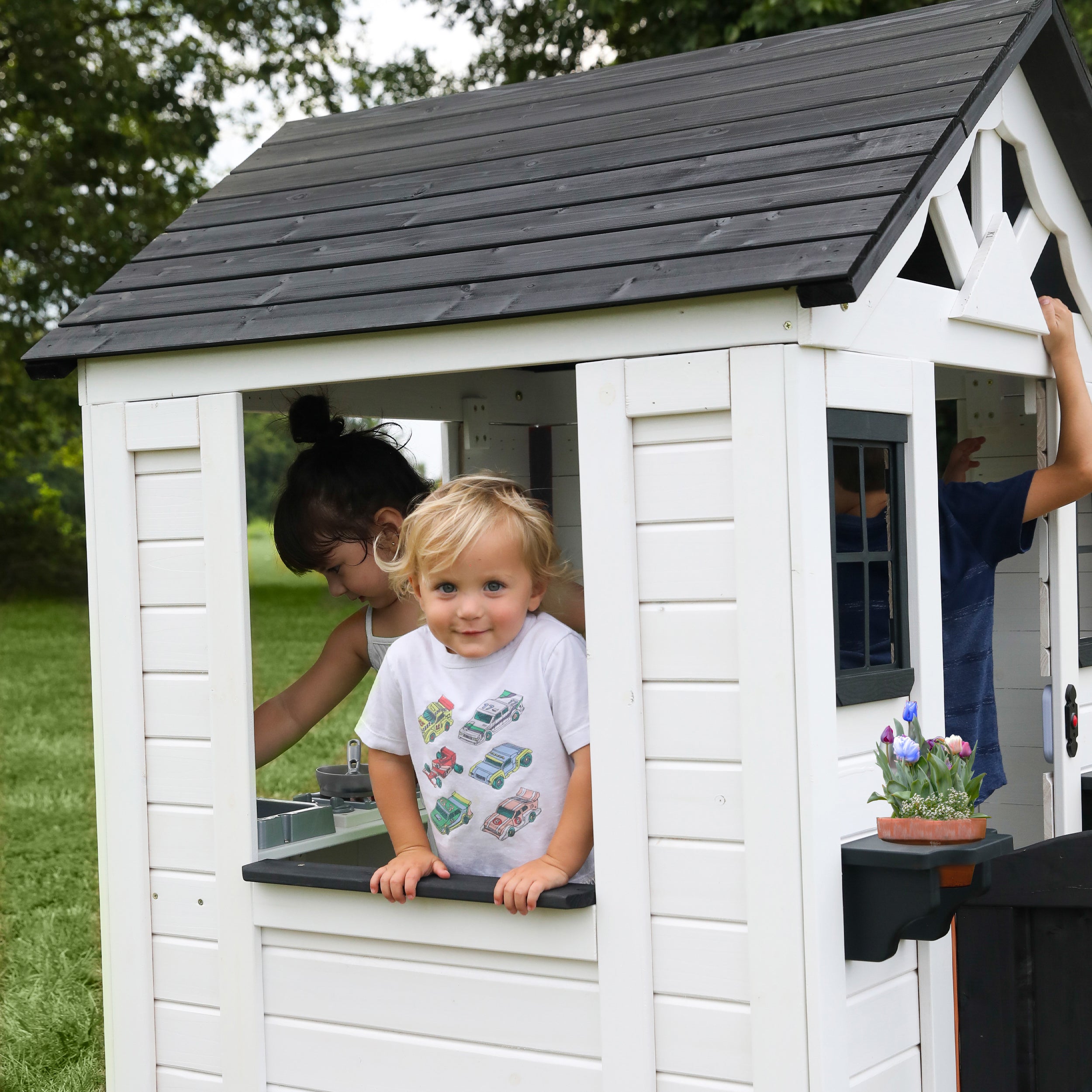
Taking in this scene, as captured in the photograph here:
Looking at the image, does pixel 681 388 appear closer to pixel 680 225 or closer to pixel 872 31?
pixel 680 225

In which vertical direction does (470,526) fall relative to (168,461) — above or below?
below

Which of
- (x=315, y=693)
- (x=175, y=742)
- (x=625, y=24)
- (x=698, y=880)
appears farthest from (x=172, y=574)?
(x=625, y=24)

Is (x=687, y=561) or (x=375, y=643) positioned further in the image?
(x=375, y=643)

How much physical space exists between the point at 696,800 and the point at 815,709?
308 millimetres

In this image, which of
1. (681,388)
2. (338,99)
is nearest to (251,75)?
(338,99)


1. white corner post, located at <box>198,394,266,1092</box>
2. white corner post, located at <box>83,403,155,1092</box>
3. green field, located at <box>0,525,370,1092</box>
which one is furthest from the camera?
green field, located at <box>0,525,370,1092</box>

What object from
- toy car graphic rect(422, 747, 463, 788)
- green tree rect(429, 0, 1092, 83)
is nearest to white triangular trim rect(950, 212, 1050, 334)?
toy car graphic rect(422, 747, 463, 788)

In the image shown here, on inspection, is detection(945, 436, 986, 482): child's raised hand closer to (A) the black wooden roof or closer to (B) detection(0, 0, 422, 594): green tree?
(A) the black wooden roof

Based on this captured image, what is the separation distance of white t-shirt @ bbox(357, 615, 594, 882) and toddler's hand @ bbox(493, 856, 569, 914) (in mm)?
153

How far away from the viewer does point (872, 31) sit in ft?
12.0

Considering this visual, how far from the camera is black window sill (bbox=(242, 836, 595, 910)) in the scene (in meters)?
2.85

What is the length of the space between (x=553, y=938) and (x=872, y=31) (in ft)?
7.96

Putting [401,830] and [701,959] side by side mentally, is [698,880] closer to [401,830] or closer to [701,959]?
[701,959]

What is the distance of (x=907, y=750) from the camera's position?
2.66 metres
